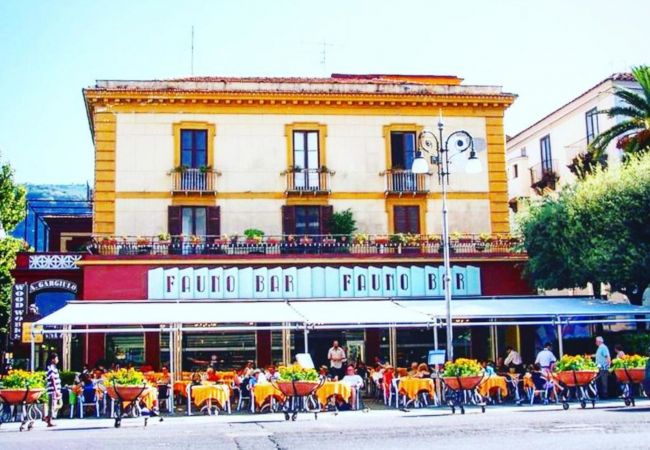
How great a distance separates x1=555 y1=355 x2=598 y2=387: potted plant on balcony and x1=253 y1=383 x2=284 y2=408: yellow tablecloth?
6.74 m

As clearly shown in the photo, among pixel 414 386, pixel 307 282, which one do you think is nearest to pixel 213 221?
pixel 307 282

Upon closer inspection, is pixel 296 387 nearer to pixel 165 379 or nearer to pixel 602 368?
pixel 165 379

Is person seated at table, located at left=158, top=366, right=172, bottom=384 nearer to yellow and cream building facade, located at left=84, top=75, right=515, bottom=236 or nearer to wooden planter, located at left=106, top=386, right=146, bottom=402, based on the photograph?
wooden planter, located at left=106, top=386, right=146, bottom=402

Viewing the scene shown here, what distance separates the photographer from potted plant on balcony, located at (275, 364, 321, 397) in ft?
64.4

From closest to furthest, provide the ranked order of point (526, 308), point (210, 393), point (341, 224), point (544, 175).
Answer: point (210, 393) < point (526, 308) < point (341, 224) < point (544, 175)

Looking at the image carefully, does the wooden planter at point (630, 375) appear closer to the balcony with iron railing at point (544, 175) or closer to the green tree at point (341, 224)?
the green tree at point (341, 224)

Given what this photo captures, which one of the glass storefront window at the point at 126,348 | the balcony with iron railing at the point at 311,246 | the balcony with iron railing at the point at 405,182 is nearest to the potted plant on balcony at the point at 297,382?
the balcony with iron railing at the point at 311,246

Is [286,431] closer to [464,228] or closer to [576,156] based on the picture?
[464,228]

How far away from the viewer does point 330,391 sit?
829 inches

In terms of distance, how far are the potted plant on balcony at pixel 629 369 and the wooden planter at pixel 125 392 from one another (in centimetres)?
1102

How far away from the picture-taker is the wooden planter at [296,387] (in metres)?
19.6

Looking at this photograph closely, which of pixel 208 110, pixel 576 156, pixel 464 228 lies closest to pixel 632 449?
pixel 464 228

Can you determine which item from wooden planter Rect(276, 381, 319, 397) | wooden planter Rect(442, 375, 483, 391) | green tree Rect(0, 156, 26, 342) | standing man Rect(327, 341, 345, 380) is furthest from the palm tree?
green tree Rect(0, 156, 26, 342)

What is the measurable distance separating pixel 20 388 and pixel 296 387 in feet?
19.4
